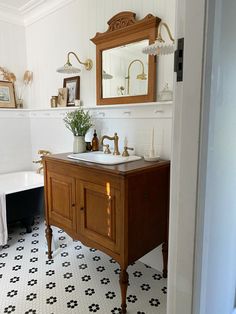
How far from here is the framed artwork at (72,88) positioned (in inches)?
99.2

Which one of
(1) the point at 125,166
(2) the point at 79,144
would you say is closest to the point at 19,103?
(2) the point at 79,144

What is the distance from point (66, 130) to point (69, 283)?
1.58m

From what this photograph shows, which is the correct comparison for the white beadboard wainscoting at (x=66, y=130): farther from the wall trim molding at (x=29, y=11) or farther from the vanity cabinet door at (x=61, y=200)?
the wall trim molding at (x=29, y=11)

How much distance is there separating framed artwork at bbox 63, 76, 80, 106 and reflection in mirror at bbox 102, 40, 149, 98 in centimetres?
43

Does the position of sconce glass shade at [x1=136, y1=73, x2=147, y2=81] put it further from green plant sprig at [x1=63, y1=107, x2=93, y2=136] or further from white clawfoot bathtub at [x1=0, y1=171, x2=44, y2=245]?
white clawfoot bathtub at [x1=0, y1=171, x2=44, y2=245]

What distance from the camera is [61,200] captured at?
1941mm

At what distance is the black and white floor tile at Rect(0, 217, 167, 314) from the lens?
5.35 ft

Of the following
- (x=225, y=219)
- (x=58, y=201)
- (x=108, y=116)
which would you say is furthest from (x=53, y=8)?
(x=225, y=219)

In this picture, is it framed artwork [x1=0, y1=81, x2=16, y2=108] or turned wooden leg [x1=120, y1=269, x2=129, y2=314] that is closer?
turned wooden leg [x1=120, y1=269, x2=129, y2=314]

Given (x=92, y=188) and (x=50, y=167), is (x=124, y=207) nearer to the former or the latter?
(x=92, y=188)

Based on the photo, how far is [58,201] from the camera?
198cm

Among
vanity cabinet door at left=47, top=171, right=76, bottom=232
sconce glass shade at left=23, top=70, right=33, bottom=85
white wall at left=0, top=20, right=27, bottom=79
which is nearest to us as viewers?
vanity cabinet door at left=47, top=171, right=76, bottom=232

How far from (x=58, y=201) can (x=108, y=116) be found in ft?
2.91

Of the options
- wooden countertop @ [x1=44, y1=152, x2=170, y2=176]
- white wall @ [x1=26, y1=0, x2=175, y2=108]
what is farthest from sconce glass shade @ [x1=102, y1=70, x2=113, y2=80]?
wooden countertop @ [x1=44, y1=152, x2=170, y2=176]
